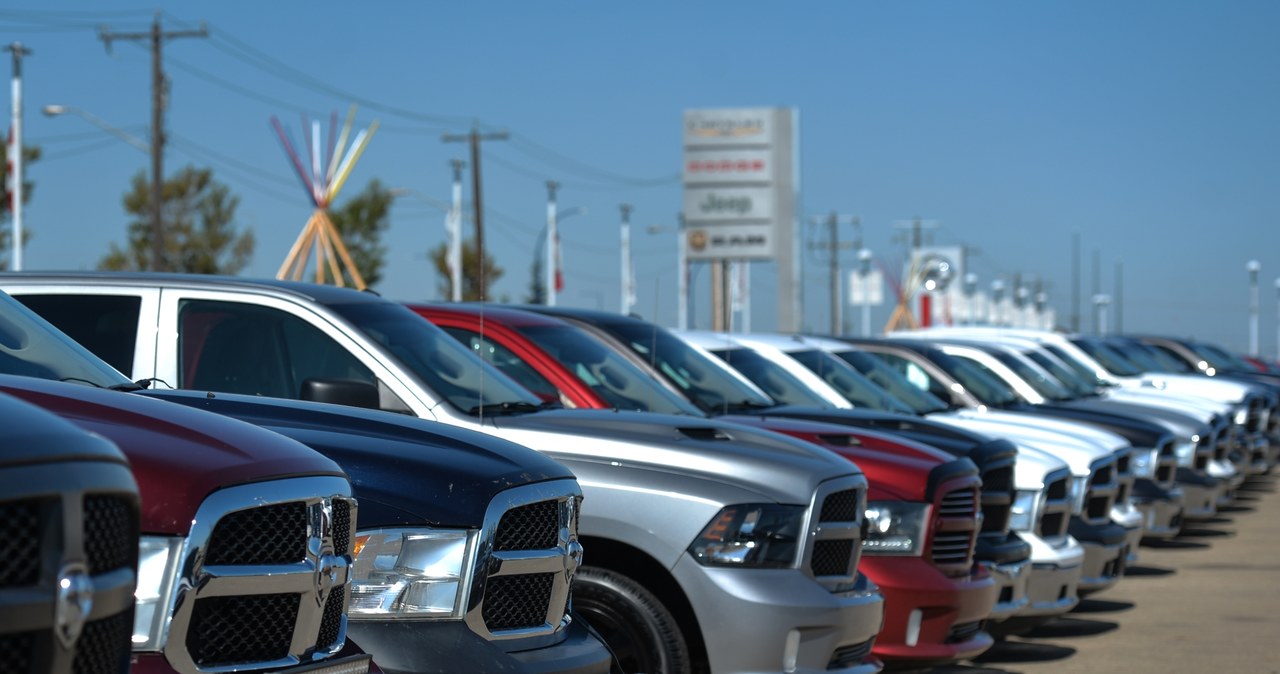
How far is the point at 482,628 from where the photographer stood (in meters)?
5.02

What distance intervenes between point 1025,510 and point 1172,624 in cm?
233

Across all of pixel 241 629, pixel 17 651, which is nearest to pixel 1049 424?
pixel 241 629

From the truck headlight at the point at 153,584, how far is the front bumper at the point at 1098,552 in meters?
8.94

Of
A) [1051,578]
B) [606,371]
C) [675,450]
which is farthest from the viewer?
[1051,578]

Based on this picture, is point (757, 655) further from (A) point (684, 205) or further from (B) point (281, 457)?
(A) point (684, 205)

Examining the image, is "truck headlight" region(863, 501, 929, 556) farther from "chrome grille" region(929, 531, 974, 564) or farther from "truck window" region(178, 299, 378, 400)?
"truck window" region(178, 299, 378, 400)

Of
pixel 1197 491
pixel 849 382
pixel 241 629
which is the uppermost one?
pixel 849 382

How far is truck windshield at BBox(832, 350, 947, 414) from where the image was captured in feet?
44.2

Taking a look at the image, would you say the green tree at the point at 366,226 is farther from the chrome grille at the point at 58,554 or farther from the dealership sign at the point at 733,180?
the chrome grille at the point at 58,554

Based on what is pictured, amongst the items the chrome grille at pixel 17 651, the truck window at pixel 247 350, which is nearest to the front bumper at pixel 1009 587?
the truck window at pixel 247 350

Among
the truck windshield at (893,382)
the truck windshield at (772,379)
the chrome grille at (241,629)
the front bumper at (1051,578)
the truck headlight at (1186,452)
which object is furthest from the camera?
the truck headlight at (1186,452)

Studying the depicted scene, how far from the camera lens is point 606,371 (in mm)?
9062

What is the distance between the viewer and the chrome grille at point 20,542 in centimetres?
276

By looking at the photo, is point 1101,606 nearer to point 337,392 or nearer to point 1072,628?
point 1072,628
